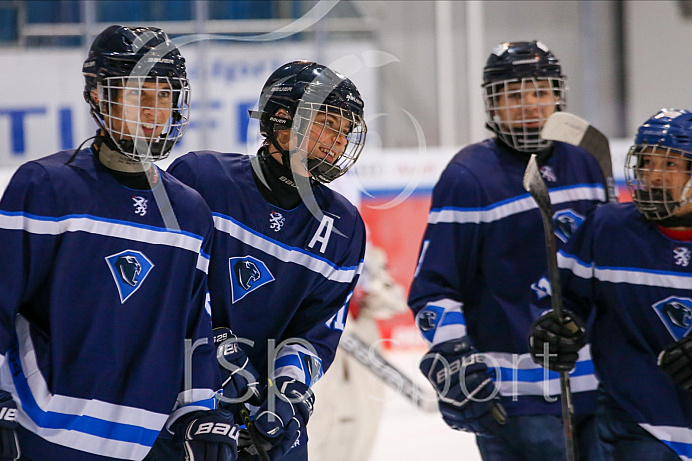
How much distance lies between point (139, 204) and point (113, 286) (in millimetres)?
150

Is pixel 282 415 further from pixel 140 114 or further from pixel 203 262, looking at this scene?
pixel 140 114

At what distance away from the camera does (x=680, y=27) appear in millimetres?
7664

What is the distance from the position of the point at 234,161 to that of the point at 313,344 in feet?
1.38

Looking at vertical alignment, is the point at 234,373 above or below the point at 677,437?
above

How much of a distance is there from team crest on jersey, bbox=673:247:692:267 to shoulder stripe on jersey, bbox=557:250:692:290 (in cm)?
2

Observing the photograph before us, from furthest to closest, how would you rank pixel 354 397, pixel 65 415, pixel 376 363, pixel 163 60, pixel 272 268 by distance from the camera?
pixel 376 363 → pixel 354 397 → pixel 272 268 → pixel 163 60 → pixel 65 415

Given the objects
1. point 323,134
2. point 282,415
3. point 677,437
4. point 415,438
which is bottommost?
point 415,438

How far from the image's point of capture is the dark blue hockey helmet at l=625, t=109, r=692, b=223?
194 centimetres

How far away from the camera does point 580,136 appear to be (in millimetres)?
2258

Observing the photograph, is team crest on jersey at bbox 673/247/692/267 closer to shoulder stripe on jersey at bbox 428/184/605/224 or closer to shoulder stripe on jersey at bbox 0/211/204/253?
shoulder stripe on jersey at bbox 428/184/605/224

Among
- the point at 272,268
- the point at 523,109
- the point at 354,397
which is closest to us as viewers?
the point at 272,268

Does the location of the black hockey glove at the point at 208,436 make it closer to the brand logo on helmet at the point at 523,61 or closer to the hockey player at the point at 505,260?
the hockey player at the point at 505,260

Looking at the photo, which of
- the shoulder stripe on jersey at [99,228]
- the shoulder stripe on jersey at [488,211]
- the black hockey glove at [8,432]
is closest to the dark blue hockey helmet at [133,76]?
the shoulder stripe on jersey at [99,228]

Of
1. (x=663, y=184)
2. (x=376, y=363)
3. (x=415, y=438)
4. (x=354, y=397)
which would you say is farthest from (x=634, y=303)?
→ (x=415, y=438)
